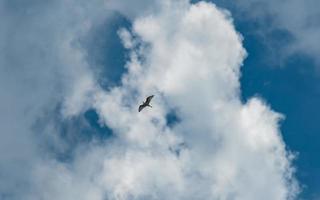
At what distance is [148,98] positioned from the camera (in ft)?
483
